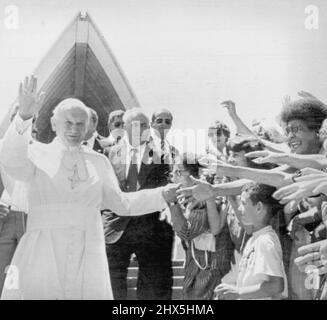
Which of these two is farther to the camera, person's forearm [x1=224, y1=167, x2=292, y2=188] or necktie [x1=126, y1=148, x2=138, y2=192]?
necktie [x1=126, y1=148, x2=138, y2=192]

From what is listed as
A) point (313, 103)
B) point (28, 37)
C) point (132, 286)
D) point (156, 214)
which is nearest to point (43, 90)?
point (28, 37)

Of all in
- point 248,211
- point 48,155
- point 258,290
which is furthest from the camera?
point 48,155

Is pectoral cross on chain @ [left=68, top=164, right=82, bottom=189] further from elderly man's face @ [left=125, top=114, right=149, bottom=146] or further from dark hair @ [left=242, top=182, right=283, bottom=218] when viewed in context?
dark hair @ [left=242, top=182, right=283, bottom=218]

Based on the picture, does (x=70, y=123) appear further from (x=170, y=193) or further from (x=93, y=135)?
(x=170, y=193)

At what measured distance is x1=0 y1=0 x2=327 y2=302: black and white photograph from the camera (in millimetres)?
A: 4348

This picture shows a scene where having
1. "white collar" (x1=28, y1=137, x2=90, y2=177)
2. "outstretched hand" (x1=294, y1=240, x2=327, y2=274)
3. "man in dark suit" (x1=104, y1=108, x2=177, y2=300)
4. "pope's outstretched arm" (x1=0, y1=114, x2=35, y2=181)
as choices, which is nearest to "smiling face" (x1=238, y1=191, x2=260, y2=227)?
"outstretched hand" (x1=294, y1=240, x2=327, y2=274)

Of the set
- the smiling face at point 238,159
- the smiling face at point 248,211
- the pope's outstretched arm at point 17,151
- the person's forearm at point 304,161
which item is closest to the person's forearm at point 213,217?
the smiling face at point 248,211

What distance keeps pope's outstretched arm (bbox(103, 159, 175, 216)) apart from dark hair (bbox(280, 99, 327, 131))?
0.85 m

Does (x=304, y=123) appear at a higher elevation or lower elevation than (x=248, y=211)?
higher

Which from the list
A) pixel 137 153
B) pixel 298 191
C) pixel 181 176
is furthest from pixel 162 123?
pixel 298 191

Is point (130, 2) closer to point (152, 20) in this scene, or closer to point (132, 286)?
point (152, 20)

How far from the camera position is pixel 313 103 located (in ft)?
14.7

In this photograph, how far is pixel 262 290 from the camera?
4.21 metres

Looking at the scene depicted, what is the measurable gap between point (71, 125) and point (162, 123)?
1.74ft
